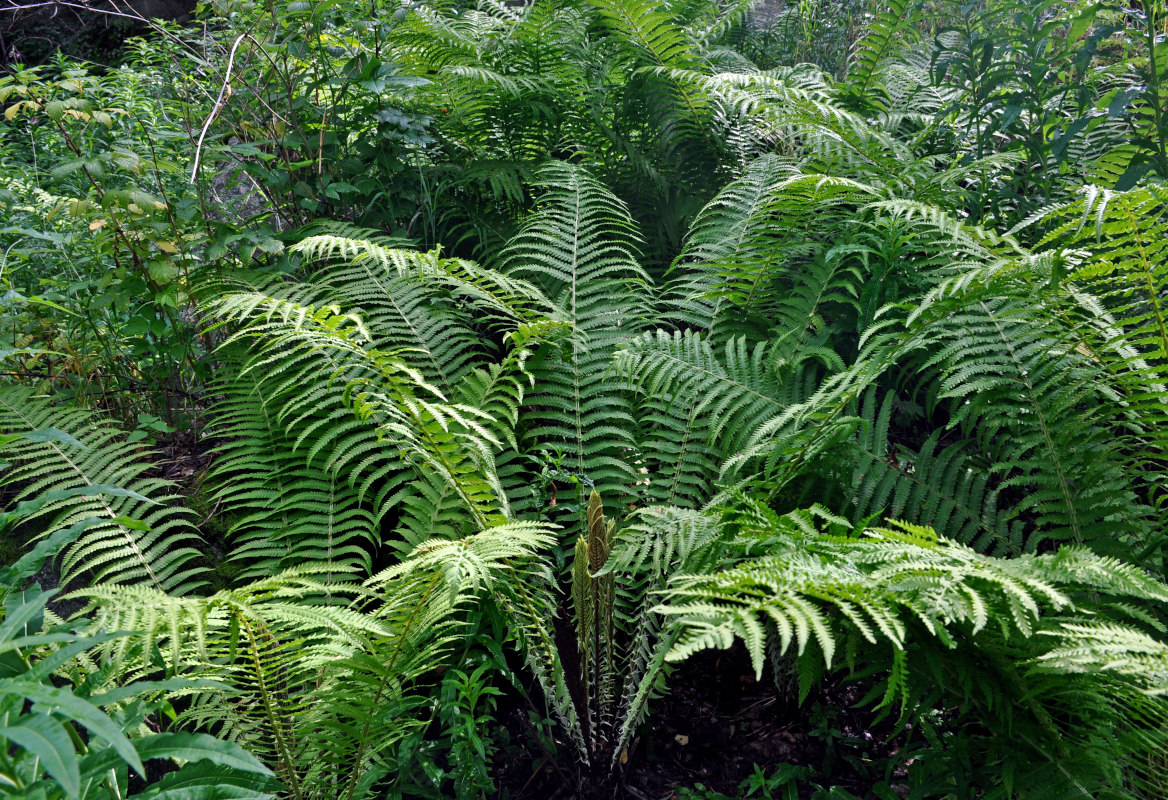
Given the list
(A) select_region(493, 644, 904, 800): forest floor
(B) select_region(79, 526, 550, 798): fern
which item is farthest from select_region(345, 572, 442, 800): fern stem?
(A) select_region(493, 644, 904, 800): forest floor

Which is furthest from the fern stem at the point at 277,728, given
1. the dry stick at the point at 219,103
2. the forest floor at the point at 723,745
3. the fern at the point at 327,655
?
the dry stick at the point at 219,103

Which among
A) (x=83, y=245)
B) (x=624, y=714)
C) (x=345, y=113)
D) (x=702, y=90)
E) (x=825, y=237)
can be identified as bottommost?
(x=624, y=714)

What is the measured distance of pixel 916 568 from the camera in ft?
3.74

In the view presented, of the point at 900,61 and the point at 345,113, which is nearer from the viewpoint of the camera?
the point at 345,113

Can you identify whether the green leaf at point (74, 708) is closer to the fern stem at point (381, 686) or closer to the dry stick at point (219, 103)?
the fern stem at point (381, 686)

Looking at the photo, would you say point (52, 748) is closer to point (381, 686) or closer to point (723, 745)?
point (381, 686)

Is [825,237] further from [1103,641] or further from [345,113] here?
[345,113]

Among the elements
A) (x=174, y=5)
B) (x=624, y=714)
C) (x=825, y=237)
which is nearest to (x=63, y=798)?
(x=624, y=714)

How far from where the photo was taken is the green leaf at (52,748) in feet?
2.54

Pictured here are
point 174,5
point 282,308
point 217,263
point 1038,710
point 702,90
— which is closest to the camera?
point 1038,710

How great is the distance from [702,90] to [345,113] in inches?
53.0

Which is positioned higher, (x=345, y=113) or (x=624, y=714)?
(x=345, y=113)

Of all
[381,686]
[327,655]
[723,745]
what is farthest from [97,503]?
[723,745]

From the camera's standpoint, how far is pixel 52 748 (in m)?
0.79
